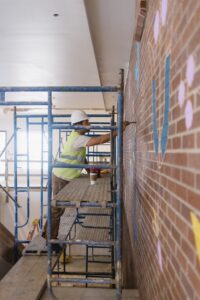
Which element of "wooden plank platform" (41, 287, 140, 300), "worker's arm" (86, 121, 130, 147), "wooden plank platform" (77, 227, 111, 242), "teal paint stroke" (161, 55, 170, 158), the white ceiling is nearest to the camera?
"teal paint stroke" (161, 55, 170, 158)

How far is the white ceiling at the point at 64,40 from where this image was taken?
3543mm

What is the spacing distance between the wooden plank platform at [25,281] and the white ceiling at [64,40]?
2.68 metres

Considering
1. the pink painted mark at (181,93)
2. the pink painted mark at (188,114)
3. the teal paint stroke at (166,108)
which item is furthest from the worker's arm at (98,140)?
the pink painted mark at (188,114)

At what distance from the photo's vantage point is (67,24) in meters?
3.88

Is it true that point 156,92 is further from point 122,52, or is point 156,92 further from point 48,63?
point 48,63

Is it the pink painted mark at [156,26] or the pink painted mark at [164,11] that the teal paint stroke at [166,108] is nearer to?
the pink painted mark at [164,11]

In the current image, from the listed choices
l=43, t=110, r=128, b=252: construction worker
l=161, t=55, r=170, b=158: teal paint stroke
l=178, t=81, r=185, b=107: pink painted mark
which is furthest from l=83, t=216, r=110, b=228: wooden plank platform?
l=178, t=81, r=185, b=107: pink painted mark

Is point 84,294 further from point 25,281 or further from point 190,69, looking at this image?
point 190,69

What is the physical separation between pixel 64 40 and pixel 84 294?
10.7ft

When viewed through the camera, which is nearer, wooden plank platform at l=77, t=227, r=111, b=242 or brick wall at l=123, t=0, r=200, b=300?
brick wall at l=123, t=0, r=200, b=300

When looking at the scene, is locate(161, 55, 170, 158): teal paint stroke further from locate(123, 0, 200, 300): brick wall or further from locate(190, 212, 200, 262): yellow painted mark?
locate(190, 212, 200, 262): yellow painted mark

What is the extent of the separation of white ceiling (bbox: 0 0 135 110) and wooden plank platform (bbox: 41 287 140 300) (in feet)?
9.10

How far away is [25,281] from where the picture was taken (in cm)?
286

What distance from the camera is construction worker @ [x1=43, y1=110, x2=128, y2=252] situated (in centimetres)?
304
